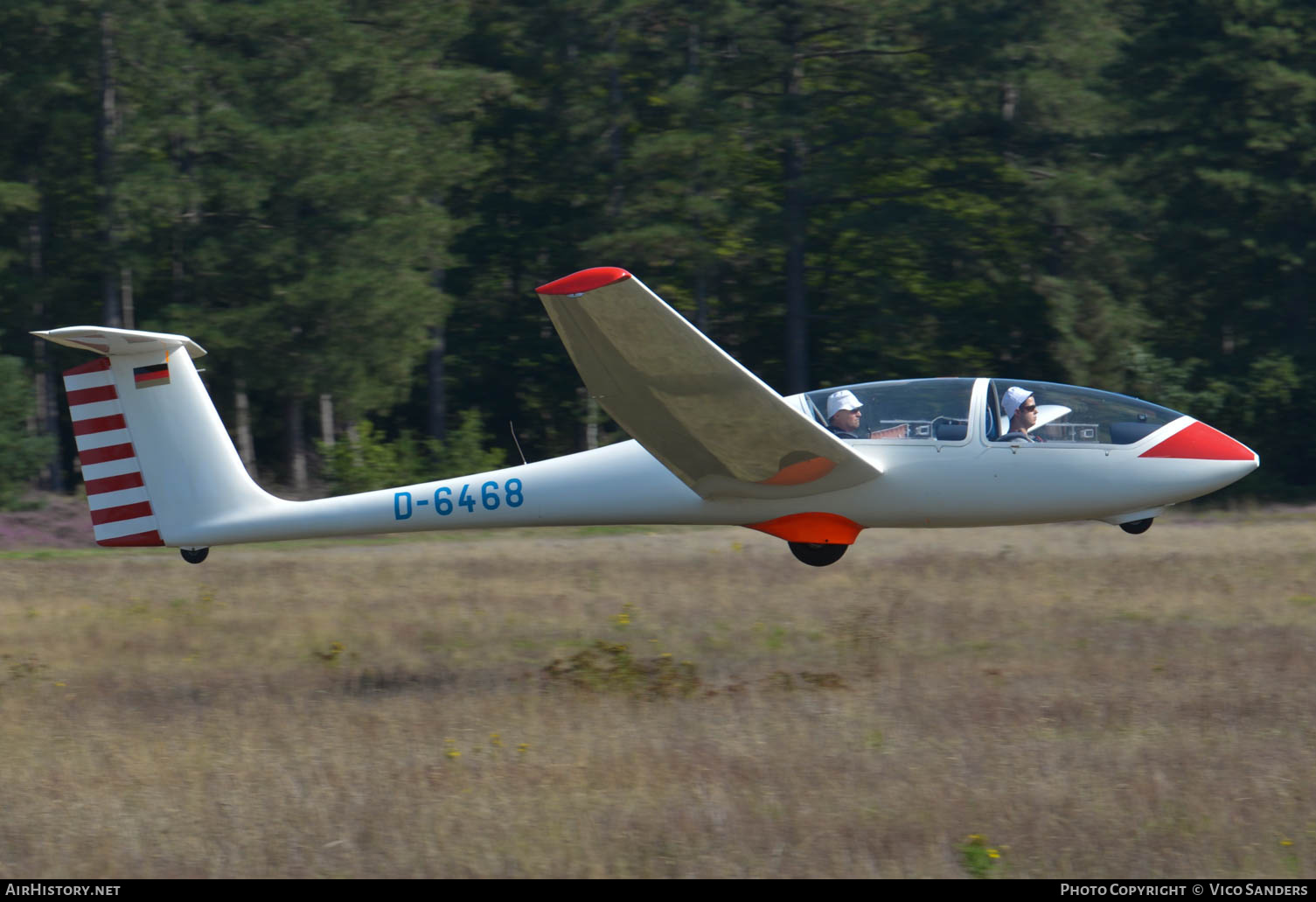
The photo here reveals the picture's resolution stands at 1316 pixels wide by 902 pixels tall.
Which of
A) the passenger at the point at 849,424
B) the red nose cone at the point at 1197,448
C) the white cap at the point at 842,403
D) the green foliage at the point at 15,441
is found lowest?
the green foliage at the point at 15,441

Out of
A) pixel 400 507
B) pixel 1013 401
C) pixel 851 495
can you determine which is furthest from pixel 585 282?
pixel 1013 401

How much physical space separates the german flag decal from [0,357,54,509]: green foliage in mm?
17671

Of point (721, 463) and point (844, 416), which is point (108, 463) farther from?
point (844, 416)

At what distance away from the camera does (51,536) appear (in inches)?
934

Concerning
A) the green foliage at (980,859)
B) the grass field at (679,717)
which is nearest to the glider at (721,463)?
the grass field at (679,717)

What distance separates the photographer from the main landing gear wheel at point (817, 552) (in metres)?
11.3

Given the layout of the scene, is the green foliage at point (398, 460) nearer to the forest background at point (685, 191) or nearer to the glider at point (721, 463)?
the forest background at point (685, 191)

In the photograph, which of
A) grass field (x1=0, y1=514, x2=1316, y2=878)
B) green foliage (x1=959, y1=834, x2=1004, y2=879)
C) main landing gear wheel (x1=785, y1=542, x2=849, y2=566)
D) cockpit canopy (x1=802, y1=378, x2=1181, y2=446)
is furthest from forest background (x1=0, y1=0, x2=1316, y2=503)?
green foliage (x1=959, y1=834, x2=1004, y2=879)

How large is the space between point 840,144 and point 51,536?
19353 mm

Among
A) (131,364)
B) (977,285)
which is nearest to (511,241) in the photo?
(977,285)

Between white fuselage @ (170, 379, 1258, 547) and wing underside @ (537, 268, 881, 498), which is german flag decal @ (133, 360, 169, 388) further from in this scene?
wing underside @ (537, 268, 881, 498)

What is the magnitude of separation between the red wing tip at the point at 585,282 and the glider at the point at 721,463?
2.74ft
